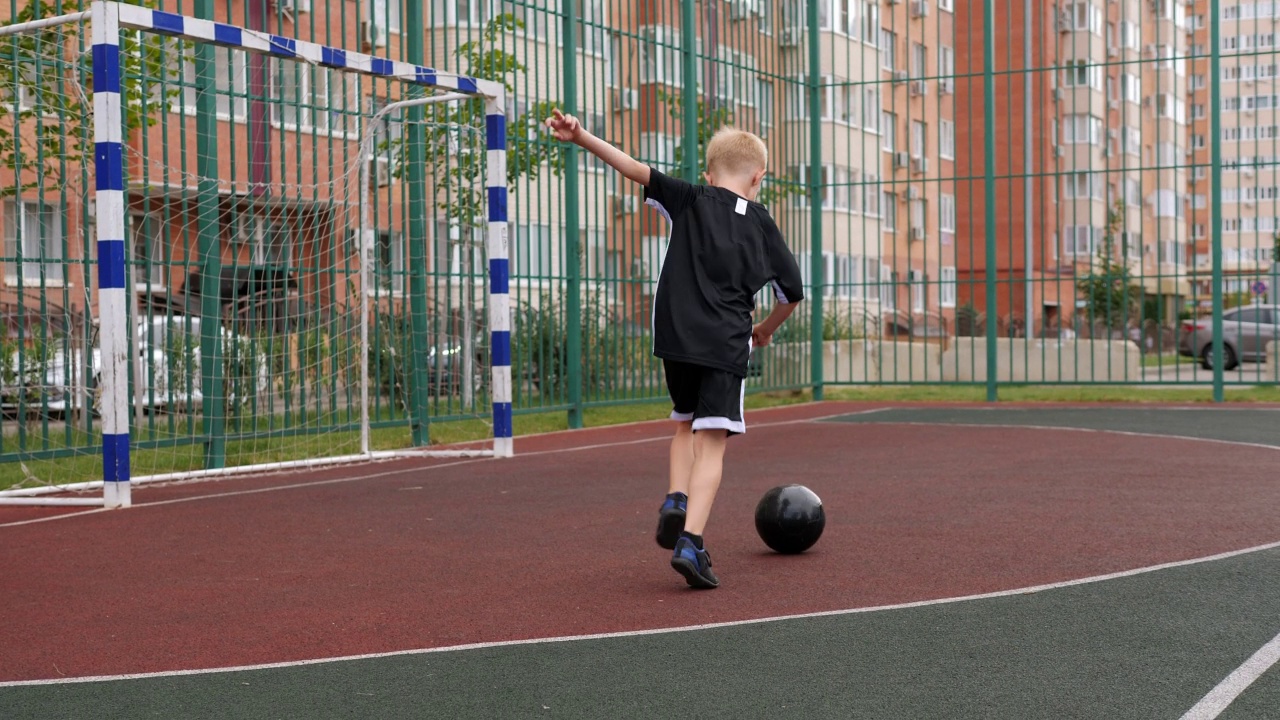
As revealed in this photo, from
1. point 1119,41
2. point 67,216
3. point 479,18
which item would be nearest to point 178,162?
point 67,216

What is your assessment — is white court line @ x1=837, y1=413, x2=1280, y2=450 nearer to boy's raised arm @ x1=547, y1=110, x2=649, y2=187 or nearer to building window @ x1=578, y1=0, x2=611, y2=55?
building window @ x1=578, y1=0, x2=611, y2=55

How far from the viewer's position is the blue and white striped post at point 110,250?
331 inches

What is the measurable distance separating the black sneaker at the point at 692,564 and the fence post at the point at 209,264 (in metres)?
6.08

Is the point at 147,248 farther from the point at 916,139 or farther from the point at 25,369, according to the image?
the point at 916,139

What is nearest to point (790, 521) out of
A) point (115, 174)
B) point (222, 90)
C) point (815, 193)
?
point (115, 174)

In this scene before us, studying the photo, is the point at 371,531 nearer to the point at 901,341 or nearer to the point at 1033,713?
the point at 1033,713

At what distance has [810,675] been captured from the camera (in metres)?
4.27

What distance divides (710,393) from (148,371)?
5931mm

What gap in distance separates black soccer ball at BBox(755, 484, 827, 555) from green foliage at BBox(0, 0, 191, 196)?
18.3 feet

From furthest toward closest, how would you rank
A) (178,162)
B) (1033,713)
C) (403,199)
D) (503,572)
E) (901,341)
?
(901,341), (403,199), (178,162), (503,572), (1033,713)

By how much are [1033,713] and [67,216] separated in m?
8.07

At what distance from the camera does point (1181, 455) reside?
10.8m

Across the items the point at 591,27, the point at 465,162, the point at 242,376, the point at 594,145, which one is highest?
the point at 591,27

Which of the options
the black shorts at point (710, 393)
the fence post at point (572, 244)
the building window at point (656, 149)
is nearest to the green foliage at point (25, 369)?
the black shorts at point (710, 393)
